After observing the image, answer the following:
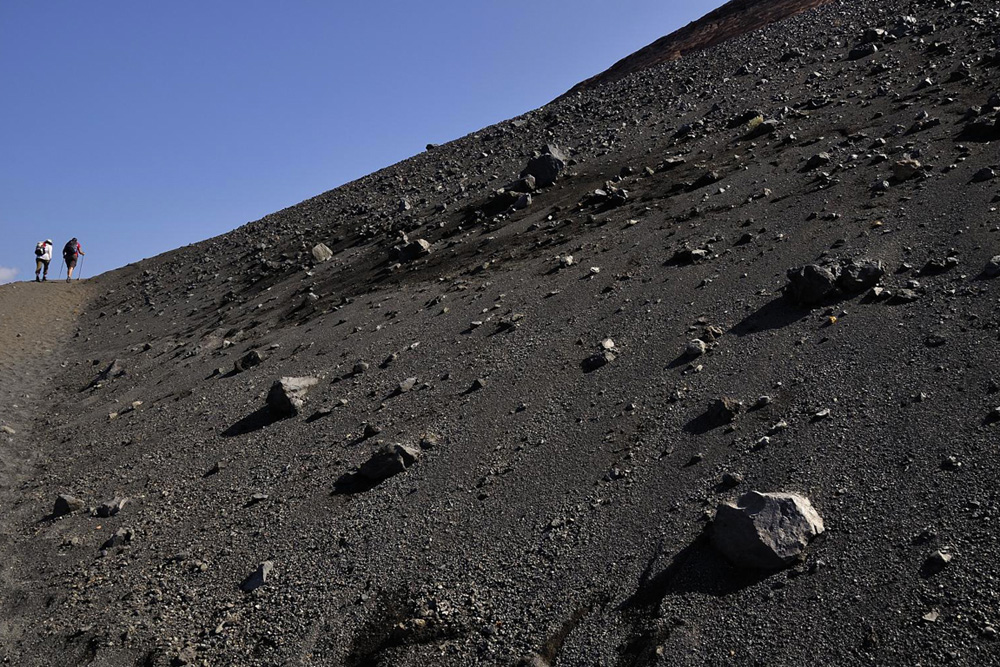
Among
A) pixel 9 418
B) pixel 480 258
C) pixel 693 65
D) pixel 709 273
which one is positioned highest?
pixel 693 65

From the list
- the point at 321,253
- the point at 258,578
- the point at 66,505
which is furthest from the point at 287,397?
the point at 321,253

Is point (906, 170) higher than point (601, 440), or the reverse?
point (906, 170)

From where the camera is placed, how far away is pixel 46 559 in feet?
25.6

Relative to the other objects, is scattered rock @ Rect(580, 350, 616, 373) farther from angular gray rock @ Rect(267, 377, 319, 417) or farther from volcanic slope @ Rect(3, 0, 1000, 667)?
angular gray rock @ Rect(267, 377, 319, 417)

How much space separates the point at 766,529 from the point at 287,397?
6.85 meters

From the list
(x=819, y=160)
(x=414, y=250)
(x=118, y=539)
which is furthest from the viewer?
(x=414, y=250)

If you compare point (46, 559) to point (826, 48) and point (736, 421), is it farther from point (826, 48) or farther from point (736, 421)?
point (826, 48)

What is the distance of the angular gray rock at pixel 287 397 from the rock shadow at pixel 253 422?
4.4 inches

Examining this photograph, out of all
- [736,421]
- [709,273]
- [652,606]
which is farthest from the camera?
[709,273]

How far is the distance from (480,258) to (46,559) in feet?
28.9

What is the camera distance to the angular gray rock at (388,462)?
296 inches

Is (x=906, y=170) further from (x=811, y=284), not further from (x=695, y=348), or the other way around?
(x=695, y=348)

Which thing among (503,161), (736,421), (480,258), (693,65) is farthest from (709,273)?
(693,65)

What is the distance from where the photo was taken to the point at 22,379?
16.4 metres
